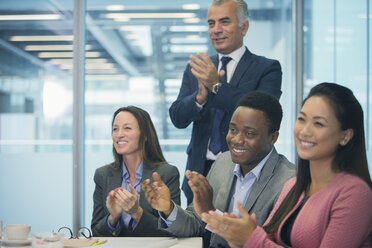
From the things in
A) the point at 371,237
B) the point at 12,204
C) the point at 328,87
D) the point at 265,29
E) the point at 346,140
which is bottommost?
the point at 12,204

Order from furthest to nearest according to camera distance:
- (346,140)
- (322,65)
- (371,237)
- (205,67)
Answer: (322,65) → (205,67) → (346,140) → (371,237)

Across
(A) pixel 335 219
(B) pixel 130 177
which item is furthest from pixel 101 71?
(A) pixel 335 219

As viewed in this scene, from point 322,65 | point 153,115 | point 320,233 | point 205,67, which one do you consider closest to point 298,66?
point 322,65

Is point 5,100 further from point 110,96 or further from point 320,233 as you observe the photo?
point 320,233

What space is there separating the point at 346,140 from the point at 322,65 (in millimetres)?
3078

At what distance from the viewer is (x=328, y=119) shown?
5.90 ft

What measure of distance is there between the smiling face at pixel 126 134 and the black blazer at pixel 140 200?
120 millimetres

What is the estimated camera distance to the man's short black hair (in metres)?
2.27

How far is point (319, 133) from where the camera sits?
181 cm

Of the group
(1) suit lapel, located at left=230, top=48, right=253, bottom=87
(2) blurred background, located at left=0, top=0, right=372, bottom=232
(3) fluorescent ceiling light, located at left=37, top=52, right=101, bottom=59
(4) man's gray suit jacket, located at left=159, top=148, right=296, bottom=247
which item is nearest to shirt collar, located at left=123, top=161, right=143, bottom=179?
(4) man's gray suit jacket, located at left=159, top=148, right=296, bottom=247

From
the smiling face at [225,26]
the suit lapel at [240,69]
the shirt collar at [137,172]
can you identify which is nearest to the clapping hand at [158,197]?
the shirt collar at [137,172]

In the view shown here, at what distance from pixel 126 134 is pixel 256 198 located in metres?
1.08

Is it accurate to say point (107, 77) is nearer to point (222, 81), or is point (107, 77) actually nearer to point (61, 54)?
point (61, 54)

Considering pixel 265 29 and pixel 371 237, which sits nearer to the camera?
pixel 371 237
